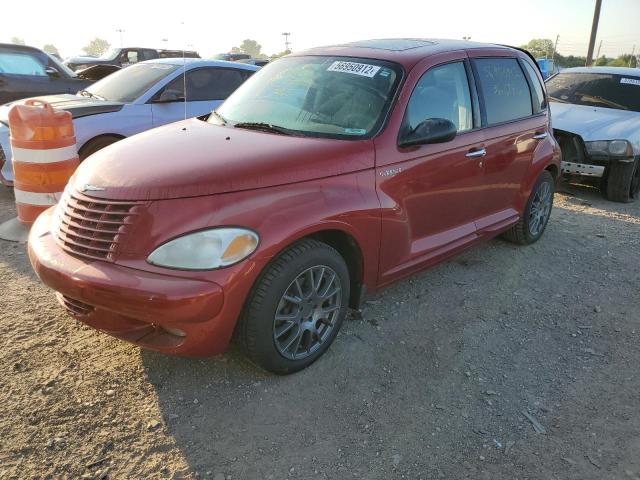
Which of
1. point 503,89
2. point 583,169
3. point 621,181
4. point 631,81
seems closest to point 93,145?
point 503,89

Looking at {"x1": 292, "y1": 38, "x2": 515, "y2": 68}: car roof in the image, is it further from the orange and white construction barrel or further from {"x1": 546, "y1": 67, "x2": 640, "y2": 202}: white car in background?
{"x1": 546, "y1": 67, "x2": 640, "y2": 202}: white car in background

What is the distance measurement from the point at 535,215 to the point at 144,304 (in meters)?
3.90

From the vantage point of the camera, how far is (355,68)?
3.62 m

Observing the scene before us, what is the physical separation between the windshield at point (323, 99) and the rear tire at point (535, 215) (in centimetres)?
215

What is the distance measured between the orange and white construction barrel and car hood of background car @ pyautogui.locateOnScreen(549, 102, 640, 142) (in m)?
5.78

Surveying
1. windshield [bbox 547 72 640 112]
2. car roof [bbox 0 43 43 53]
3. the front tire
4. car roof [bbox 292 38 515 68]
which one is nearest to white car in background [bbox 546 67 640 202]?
windshield [bbox 547 72 640 112]

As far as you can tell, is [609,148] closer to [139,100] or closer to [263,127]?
[263,127]

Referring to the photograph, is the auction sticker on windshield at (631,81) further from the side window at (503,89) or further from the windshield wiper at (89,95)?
the windshield wiper at (89,95)

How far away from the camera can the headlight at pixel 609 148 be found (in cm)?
663

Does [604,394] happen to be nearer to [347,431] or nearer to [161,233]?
[347,431]

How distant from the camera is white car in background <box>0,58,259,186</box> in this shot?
5859 mm

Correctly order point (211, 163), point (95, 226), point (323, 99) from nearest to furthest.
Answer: point (95, 226), point (211, 163), point (323, 99)

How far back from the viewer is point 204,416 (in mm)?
2684

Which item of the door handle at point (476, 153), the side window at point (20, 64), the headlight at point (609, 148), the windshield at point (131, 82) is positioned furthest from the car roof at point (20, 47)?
the headlight at point (609, 148)
